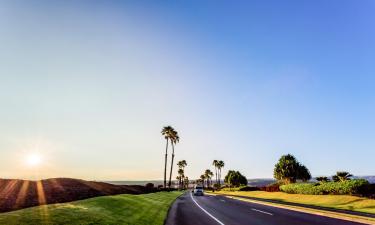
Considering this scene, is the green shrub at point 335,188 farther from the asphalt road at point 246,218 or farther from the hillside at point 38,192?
the hillside at point 38,192

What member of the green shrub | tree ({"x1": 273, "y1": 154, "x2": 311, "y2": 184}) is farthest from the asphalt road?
tree ({"x1": 273, "y1": 154, "x2": 311, "y2": 184})

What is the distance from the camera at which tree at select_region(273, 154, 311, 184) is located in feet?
236

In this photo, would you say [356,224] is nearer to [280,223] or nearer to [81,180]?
[280,223]

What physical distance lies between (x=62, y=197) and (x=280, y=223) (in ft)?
55.9

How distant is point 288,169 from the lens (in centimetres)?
7181

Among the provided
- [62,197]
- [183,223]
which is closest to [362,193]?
[183,223]

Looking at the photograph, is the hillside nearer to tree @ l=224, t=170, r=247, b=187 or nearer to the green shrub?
the green shrub

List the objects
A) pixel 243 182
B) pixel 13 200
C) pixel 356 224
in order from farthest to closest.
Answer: pixel 243 182 → pixel 13 200 → pixel 356 224

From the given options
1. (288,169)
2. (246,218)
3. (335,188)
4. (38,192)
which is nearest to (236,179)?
(288,169)

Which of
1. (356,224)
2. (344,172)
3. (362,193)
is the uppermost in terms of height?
(344,172)

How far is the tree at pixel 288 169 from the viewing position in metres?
71.9

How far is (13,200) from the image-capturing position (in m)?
20.9

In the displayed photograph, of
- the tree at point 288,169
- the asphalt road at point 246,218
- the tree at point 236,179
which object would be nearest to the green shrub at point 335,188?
the asphalt road at point 246,218

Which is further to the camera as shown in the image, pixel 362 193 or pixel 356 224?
pixel 362 193
